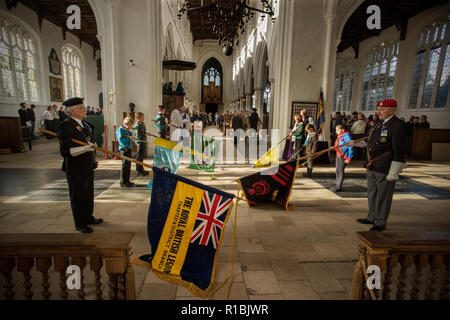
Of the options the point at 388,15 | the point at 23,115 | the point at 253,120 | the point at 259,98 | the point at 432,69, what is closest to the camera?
the point at 23,115

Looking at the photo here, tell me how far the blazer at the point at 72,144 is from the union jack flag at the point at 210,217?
200 centimetres

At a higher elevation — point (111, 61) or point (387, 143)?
point (111, 61)

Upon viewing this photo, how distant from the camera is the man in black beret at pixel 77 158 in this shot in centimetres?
318

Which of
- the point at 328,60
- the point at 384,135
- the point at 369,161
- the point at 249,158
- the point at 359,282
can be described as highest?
the point at 328,60

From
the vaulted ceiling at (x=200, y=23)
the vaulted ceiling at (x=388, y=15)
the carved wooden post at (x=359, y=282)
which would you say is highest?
the vaulted ceiling at (x=200, y=23)

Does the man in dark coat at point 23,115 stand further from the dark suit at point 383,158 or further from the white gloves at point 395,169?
the white gloves at point 395,169

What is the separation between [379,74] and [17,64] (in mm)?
21419

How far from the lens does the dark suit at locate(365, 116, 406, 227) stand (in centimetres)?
339

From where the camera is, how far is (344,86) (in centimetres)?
2069

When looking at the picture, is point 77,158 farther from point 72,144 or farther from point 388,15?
point 388,15

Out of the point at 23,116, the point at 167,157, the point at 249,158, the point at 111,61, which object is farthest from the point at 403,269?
the point at 23,116

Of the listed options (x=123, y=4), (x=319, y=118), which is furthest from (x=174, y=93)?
(x=319, y=118)

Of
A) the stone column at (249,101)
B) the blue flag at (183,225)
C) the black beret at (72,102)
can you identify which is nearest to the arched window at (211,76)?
the stone column at (249,101)

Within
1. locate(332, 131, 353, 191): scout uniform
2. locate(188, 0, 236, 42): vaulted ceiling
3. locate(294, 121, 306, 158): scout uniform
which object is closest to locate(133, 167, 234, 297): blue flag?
locate(332, 131, 353, 191): scout uniform
